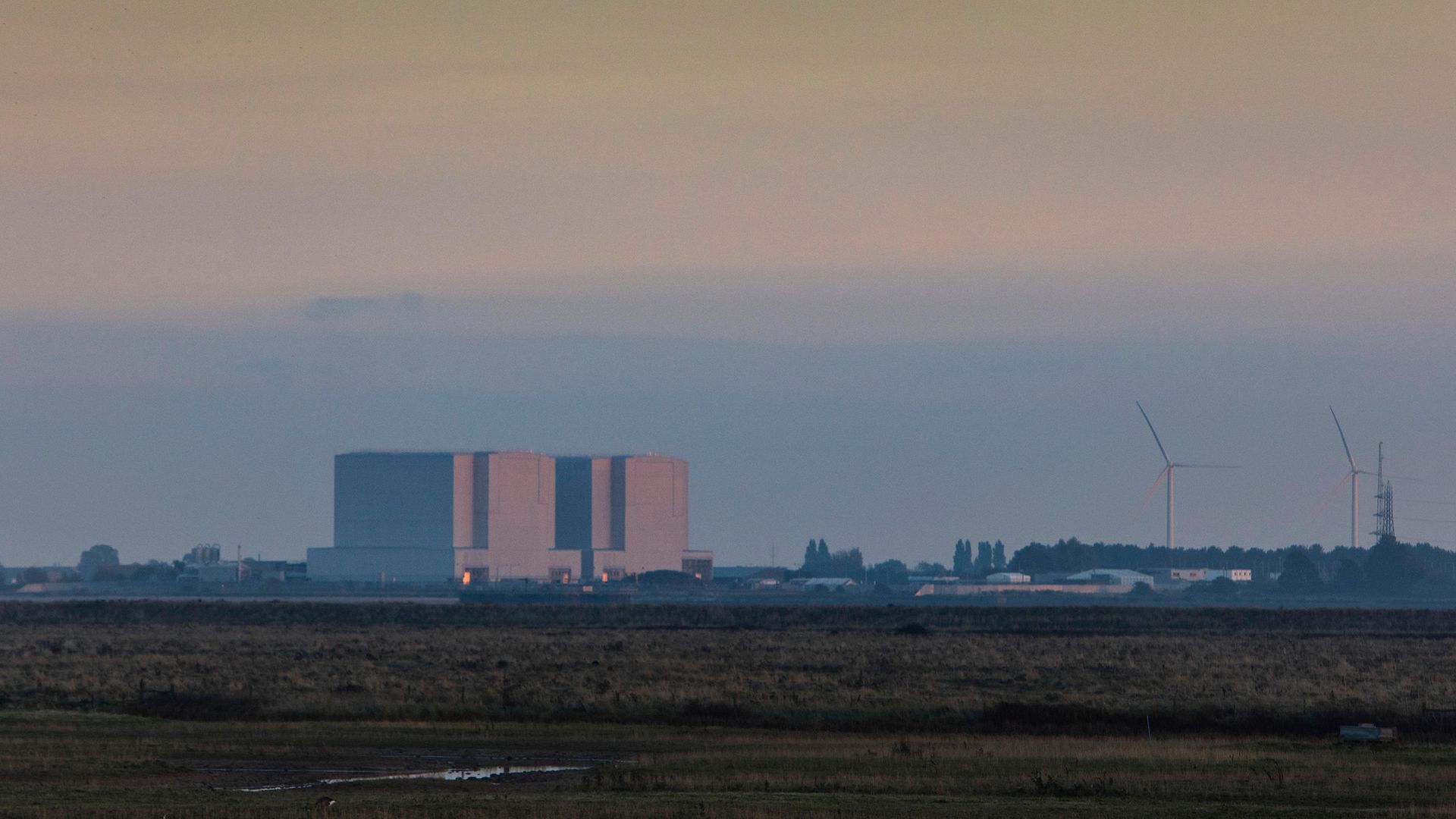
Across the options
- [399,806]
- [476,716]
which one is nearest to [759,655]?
[476,716]

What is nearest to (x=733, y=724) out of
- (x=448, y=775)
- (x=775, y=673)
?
(x=448, y=775)

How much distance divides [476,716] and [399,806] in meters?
20.6

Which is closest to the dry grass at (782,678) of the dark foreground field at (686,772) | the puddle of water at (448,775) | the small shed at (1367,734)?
the dark foreground field at (686,772)

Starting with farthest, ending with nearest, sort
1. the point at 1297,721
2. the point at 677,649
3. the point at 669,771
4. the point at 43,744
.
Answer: the point at 677,649
the point at 1297,721
the point at 43,744
the point at 669,771

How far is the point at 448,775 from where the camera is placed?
114 feet

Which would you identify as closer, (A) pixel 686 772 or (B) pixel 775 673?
(A) pixel 686 772

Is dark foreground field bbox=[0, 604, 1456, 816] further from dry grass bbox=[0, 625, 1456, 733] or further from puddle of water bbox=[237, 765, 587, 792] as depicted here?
puddle of water bbox=[237, 765, 587, 792]

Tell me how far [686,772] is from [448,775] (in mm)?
4622

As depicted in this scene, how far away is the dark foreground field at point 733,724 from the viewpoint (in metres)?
30.3

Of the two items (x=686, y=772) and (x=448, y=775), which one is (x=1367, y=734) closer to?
(x=686, y=772)

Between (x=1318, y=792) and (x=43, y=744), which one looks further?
(x=43, y=744)

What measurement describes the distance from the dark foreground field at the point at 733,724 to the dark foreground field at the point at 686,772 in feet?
0.43

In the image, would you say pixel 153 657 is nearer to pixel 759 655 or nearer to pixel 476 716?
pixel 759 655

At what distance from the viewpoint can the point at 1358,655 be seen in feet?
262
